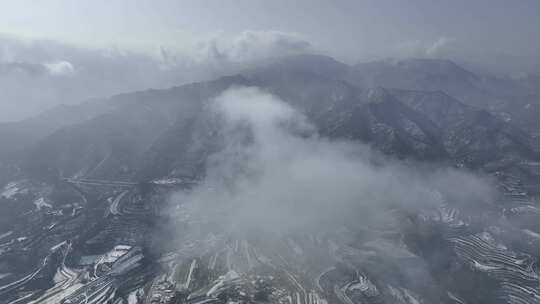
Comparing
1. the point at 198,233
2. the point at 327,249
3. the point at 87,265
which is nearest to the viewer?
the point at 87,265

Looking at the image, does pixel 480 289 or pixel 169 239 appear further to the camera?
pixel 169 239

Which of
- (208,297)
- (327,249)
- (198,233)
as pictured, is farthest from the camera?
(198,233)

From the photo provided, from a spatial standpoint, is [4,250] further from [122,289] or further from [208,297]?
[208,297]

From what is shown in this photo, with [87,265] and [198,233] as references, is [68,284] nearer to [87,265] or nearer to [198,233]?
[87,265]

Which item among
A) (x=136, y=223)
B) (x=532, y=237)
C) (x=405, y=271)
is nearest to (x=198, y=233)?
(x=136, y=223)

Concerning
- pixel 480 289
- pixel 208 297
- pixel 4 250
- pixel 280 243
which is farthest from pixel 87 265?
pixel 480 289

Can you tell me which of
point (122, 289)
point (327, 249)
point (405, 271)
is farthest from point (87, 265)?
point (405, 271)

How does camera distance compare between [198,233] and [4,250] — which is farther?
[198,233]

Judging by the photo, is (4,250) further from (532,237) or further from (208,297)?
(532,237)

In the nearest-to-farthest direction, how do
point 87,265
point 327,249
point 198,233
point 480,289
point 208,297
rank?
point 208,297
point 480,289
point 87,265
point 327,249
point 198,233
